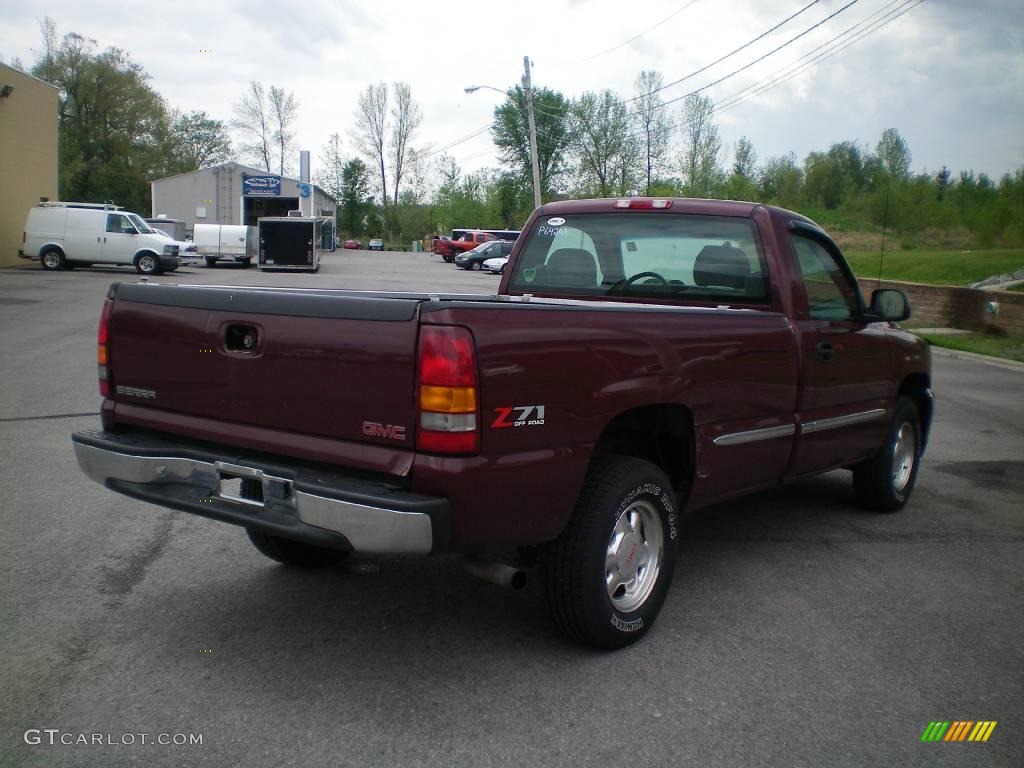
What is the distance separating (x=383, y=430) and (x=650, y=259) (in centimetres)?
257

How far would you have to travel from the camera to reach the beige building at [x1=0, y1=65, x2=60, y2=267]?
105 feet

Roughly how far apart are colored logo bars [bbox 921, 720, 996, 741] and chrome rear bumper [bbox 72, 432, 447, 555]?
1.90 m

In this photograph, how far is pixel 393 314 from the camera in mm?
3209

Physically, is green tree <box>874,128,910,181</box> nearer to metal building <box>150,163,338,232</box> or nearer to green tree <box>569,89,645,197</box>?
green tree <box>569,89,645,197</box>

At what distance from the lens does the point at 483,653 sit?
386cm

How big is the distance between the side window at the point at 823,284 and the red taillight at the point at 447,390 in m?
2.70

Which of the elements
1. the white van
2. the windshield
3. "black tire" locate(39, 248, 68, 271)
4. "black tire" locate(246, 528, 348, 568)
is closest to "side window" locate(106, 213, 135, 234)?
the white van

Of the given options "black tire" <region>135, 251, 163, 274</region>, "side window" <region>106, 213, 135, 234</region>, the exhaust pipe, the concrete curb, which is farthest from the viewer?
"black tire" <region>135, 251, 163, 274</region>

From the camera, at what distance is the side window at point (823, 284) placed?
17.3 feet

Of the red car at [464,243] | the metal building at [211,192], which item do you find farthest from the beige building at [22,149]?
the metal building at [211,192]

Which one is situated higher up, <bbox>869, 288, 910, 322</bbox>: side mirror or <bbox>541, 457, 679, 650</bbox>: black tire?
<bbox>869, 288, 910, 322</bbox>: side mirror

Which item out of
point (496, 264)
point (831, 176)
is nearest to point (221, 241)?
point (496, 264)

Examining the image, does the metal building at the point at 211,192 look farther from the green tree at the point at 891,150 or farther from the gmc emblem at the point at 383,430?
the gmc emblem at the point at 383,430

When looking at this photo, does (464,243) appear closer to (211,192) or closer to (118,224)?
(211,192)
